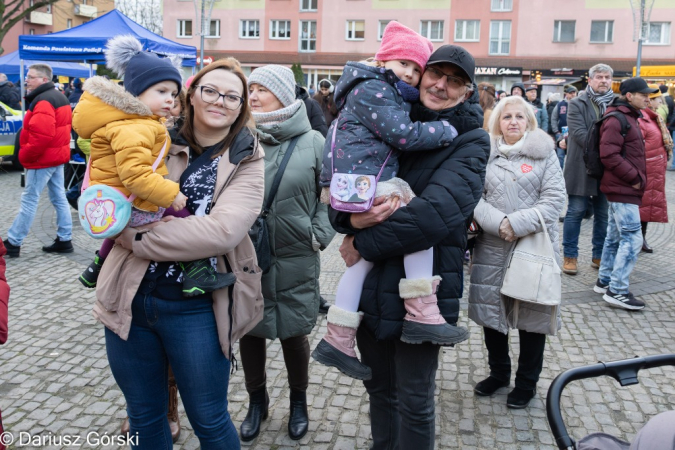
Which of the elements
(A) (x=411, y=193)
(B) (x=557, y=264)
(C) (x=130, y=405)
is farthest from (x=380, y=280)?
(B) (x=557, y=264)

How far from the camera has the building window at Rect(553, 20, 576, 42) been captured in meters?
41.2

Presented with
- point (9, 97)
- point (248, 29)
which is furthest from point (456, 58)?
point (248, 29)

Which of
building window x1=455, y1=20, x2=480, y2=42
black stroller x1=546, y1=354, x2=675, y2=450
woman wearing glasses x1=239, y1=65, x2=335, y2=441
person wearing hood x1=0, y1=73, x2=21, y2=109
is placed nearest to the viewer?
black stroller x1=546, y1=354, x2=675, y2=450

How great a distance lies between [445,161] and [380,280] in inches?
23.3

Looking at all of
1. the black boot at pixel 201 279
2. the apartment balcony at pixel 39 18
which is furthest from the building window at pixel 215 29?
the black boot at pixel 201 279

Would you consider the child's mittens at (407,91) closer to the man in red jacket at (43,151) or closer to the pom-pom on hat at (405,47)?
the pom-pom on hat at (405,47)

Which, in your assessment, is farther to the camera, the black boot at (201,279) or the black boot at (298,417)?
the black boot at (298,417)

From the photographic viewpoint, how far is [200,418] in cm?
253

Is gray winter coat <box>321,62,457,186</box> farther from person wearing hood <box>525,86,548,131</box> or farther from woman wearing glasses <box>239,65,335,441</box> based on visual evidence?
person wearing hood <box>525,86,548,131</box>

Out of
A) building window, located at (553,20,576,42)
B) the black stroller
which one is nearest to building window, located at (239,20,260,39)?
building window, located at (553,20,576,42)

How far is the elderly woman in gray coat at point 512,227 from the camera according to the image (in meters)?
3.90

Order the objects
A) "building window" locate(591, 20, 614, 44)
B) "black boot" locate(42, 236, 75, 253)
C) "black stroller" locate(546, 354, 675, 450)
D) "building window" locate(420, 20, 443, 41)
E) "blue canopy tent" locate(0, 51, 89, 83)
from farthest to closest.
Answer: "building window" locate(420, 20, 443, 41) → "building window" locate(591, 20, 614, 44) → "blue canopy tent" locate(0, 51, 89, 83) → "black boot" locate(42, 236, 75, 253) → "black stroller" locate(546, 354, 675, 450)

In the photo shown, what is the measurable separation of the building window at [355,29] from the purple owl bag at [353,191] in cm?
4295

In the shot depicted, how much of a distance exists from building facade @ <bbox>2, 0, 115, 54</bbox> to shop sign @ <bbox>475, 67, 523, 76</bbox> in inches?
1208
